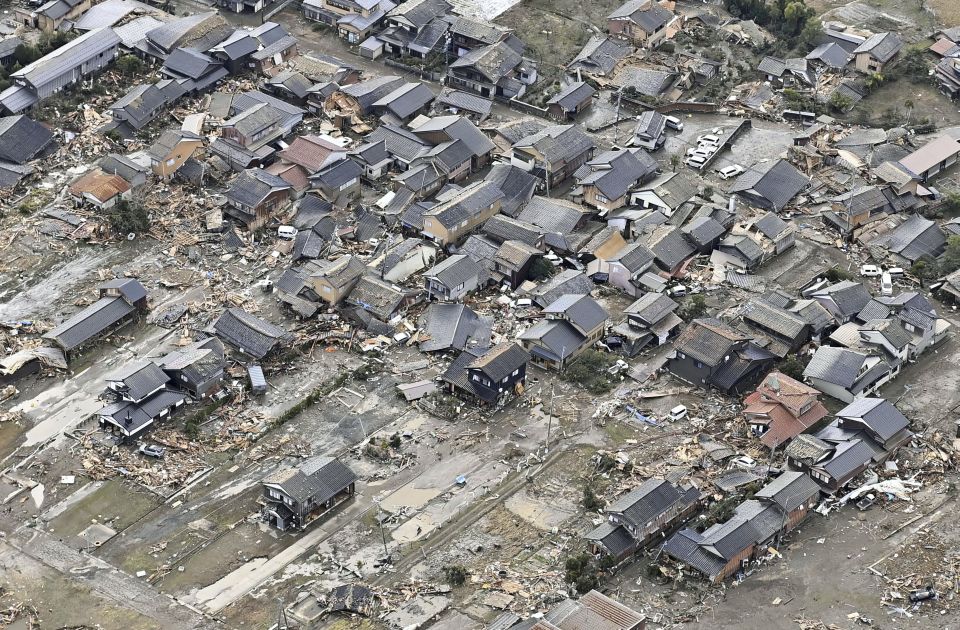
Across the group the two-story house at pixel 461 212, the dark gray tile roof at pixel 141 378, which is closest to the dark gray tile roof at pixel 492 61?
the two-story house at pixel 461 212

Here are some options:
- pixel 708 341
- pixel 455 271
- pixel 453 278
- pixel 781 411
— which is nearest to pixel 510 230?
pixel 455 271

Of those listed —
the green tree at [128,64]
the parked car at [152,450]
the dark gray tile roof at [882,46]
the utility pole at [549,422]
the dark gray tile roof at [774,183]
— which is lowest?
the utility pole at [549,422]

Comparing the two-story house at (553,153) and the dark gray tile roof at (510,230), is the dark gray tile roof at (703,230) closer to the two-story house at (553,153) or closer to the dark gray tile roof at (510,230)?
the dark gray tile roof at (510,230)

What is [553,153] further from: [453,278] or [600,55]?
[600,55]

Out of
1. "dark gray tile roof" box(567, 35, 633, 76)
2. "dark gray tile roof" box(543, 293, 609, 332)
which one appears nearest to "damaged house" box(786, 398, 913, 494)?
"dark gray tile roof" box(543, 293, 609, 332)

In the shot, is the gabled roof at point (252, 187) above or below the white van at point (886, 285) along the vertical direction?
above

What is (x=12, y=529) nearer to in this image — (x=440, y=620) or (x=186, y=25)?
(x=440, y=620)
